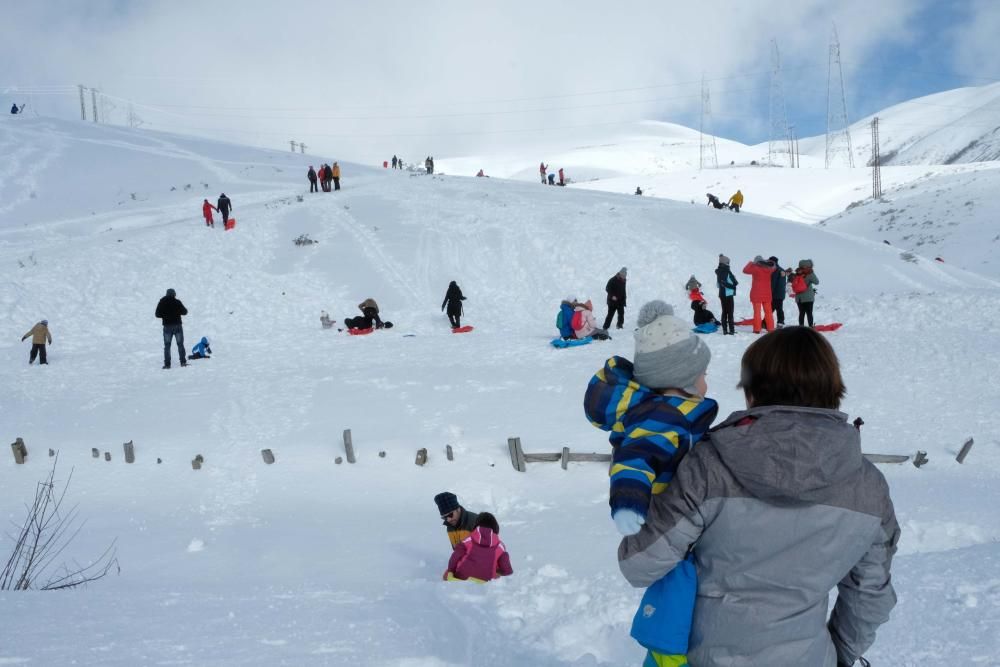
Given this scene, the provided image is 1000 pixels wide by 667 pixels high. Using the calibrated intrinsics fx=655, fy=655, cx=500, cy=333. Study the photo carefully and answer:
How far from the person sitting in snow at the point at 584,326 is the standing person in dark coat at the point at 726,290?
249 cm

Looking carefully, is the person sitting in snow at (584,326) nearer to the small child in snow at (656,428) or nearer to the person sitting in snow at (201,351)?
the person sitting in snow at (201,351)

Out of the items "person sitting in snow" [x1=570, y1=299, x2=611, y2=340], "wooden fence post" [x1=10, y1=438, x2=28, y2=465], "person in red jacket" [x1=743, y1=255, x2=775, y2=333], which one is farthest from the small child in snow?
"person sitting in snow" [x1=570, y1=299, x2=611, y2=340]

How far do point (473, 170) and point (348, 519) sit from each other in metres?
123

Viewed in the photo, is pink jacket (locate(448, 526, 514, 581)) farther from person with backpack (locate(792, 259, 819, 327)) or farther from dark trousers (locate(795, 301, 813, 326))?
dark trousers (locate(795, 301, 813, 326))

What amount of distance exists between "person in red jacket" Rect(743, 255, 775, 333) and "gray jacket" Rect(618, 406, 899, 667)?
11540 mm

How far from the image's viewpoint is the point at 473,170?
411 feet

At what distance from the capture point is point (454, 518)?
5.75 metres

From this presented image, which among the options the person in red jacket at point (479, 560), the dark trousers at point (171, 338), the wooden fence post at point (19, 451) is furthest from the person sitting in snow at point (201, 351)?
the person in red jacket at point (479, 560)

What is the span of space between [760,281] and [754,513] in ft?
39.9

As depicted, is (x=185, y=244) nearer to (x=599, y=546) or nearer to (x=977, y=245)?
(x=599, y=546)

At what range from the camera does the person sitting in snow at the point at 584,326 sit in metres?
14.3

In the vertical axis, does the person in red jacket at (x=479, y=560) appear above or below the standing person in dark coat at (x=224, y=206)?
below

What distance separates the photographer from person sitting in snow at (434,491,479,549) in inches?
225

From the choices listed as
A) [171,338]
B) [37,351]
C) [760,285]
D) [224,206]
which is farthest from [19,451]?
[224,206]
